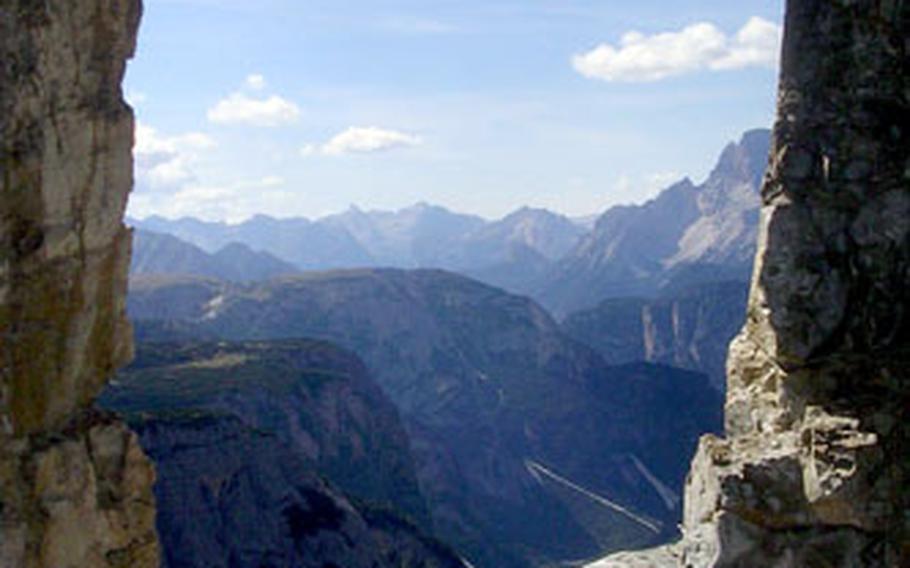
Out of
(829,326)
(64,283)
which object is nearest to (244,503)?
(64,283)

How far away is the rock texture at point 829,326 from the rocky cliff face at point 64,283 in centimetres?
1065

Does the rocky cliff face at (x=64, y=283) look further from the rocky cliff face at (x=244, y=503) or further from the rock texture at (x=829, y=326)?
the rocky cliff face at (x=244, y=503)

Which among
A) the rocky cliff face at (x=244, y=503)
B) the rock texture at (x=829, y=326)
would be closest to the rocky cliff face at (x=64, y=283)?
the rock texture at (x=829, y=326)

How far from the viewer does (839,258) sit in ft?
53.0

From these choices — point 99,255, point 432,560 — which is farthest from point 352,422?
point 99,255

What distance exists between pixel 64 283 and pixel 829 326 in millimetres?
13045

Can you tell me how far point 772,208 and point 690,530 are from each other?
16.1ft

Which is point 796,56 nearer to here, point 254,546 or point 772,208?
point 772,208

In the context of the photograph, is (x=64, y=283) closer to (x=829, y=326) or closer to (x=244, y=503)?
(x=829, y=326)

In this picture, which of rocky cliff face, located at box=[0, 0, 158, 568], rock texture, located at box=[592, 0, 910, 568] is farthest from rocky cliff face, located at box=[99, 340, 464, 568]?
rock texture, located at box=[592, 0, 910, 568]

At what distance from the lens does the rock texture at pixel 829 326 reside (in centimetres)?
1486

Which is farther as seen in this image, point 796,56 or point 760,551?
point 796,56

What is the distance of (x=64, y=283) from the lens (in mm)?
20219

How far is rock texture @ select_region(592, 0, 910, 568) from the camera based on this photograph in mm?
14859
